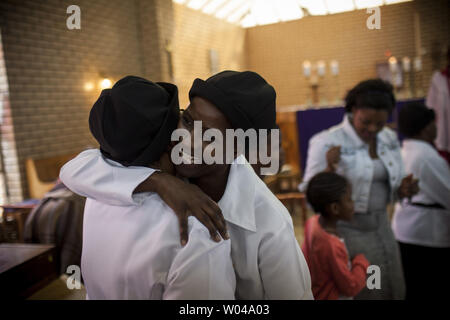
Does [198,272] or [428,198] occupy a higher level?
[198,272]

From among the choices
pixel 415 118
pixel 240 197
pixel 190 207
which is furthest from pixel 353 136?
pixel 190 207

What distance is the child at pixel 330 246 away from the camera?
1439 mm

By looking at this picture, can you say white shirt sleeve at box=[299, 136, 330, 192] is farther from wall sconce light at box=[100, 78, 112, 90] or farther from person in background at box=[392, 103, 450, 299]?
wall sconce light at box=[100, 78, 112, 90]

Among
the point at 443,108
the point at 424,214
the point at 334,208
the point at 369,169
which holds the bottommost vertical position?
the point at 424,214

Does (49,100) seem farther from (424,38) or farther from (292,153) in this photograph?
(424,38)

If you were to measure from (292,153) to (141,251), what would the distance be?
165 inches

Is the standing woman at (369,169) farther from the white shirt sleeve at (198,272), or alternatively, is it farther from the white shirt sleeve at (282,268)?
the white shirt sleeve at (198,272)

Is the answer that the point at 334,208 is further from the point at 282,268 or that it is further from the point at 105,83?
the point at 105,83

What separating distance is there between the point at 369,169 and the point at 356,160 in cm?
8

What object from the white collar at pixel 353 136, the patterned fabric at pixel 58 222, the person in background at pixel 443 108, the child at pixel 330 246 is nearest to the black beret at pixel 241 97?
the child at pixel 330 246

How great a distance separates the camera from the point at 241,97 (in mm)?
656

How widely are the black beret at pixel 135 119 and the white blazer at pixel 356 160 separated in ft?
4.30

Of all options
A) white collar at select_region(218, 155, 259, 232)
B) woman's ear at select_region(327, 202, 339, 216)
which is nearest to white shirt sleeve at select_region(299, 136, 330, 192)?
woman's ear at select_region(327, 202, 339, 216)

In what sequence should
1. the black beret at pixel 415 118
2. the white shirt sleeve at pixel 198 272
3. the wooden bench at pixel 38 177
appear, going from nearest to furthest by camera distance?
the white shirt sleeve at pixel 198 272, the black beret at pixel 415 118, the wooden bench at pixel 38 177
